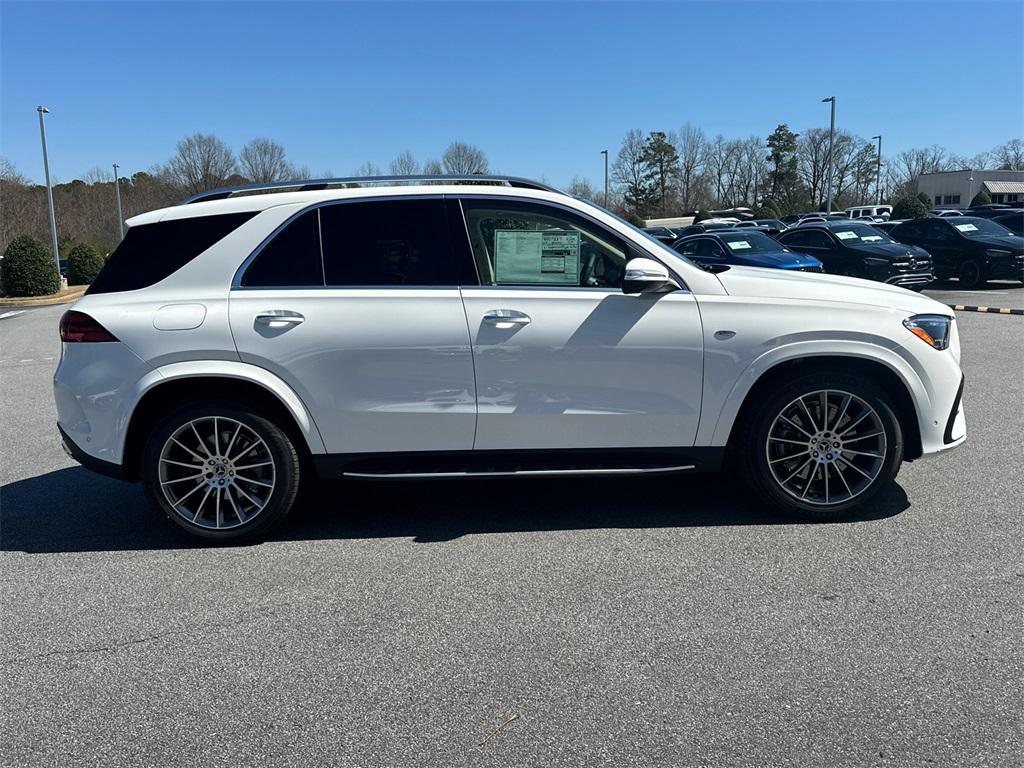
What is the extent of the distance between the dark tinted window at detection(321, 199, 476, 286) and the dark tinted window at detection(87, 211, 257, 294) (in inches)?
20.9

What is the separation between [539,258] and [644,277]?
2.07 feet

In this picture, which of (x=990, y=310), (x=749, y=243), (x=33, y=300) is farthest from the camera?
(x=33, y=300)

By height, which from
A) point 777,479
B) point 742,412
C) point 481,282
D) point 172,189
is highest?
point 172,189

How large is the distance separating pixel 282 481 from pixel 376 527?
2.07 feet

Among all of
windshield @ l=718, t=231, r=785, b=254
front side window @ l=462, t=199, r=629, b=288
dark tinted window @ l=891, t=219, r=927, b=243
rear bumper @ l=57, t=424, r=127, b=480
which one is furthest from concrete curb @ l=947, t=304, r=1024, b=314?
rear bumper @ l=57, t=424, r=127, b=480

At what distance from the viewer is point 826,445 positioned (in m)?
4.57

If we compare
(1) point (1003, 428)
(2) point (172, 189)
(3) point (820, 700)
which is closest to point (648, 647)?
(3) point (820, 700)

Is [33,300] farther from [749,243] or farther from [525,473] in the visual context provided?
[525,473]

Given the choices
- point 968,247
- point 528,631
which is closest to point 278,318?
point 528,631

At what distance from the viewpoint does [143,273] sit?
454cm

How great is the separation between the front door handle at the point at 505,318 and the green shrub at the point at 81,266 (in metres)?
29.0

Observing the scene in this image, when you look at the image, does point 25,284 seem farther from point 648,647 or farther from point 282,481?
point 648,647

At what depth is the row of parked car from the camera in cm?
1603

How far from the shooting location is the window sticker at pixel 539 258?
4.54m
